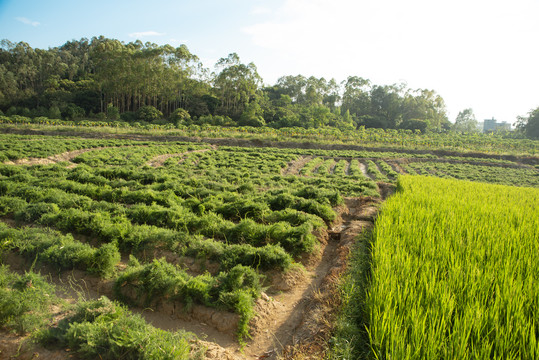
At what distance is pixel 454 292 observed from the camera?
12.9 ft

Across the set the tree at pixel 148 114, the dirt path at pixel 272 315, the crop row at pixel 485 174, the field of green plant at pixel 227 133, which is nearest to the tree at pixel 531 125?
the field of green plant at pixel 227 133

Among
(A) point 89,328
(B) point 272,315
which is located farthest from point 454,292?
(A) point 89,328

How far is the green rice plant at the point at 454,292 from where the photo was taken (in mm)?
2879

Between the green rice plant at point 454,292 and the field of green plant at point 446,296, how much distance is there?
1 cm

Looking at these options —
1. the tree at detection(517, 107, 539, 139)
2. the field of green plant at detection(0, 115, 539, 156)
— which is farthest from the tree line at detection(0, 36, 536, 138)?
the tree at detection(517, 107, 539, 139)

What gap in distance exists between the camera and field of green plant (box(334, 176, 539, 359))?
289 cm

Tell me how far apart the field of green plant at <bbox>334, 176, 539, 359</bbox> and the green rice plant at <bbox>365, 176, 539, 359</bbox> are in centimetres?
1

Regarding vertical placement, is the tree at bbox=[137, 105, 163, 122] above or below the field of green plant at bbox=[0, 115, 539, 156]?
above

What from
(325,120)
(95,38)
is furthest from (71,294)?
(95,38)

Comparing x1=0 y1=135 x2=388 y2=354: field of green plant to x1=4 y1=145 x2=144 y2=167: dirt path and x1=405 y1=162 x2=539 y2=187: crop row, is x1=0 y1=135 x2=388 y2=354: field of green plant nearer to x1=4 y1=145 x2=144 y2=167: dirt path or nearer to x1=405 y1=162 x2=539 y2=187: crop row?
x1=4 y1=145 x2=144 y2=167: dirt path

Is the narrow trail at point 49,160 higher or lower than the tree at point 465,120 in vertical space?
lower

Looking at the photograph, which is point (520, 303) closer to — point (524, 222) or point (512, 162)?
point (524, 222)

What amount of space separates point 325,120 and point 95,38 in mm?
93253

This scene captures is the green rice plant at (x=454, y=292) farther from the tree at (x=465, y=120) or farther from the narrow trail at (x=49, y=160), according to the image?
the tree at (x=465, y=120)
